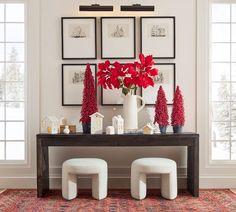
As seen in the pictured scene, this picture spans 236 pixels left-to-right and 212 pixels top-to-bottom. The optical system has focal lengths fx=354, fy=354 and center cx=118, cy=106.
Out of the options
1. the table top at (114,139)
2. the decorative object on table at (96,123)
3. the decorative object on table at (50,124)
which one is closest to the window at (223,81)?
the table top at (114,139)

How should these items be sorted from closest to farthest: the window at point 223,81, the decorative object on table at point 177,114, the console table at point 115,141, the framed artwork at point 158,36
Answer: the console table at point 115,141 < the decorative object on table at point 177,114 < the framed artwork at point 158,36 < the window at point 223,81

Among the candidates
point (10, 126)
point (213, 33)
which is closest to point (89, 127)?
point (10, 126)

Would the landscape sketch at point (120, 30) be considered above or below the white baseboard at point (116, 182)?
above

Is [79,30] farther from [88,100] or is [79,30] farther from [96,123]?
[96,123]

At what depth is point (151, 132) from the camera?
414cm

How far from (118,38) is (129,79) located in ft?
2.16

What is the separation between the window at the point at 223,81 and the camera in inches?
182

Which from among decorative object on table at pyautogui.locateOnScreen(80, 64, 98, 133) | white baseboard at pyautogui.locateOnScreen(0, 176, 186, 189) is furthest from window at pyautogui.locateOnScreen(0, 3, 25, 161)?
decorative object on table at pyautogui.locateOnScreen(80, 64, 98, 133)

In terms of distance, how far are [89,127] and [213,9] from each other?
7.32ft

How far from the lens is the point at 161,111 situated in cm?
425

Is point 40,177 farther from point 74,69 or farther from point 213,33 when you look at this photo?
point 213,33

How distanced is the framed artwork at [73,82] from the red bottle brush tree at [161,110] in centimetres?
87

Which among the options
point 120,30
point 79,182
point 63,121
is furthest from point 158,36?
point 79,182

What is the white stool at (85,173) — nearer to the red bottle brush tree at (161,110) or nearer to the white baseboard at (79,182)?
the white baseboard at (79,182)
